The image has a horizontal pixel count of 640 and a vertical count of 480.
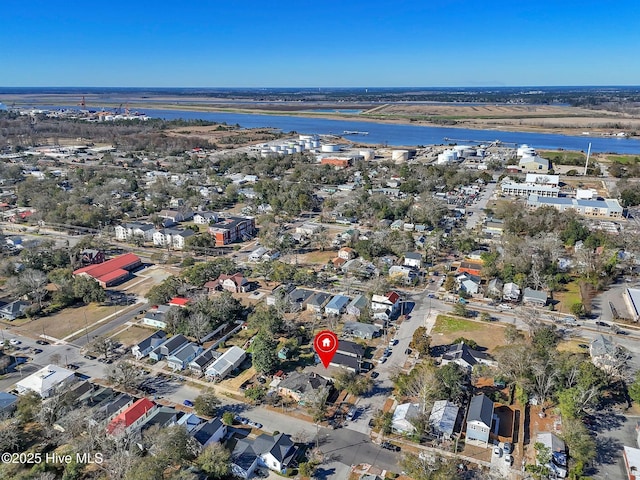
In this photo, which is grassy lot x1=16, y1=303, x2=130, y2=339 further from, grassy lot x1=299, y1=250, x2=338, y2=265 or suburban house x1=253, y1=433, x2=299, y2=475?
suburban house x1=253, y1=433, x2=299, y2=475

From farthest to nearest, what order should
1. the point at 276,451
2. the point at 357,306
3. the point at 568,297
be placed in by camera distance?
the point at 568,297
the point at 357,306
the point at 276,451

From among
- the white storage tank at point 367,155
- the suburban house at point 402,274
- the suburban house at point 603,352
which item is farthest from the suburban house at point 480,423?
the white storage tank at point 367,155

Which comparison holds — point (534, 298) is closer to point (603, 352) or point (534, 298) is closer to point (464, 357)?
point (603, 352)

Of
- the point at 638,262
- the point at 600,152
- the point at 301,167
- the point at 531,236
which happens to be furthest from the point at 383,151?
the point at 638,262

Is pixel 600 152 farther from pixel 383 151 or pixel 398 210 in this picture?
pixel 398 210

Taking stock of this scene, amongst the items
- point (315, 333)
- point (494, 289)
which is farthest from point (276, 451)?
point (494, 289)

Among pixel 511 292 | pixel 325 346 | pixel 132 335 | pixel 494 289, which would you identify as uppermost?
pixel 325 346

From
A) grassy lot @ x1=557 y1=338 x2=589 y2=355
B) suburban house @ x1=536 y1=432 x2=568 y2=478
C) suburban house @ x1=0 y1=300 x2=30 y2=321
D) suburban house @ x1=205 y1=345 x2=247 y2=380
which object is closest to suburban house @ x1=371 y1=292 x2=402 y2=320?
suburban house @ x1=205 y1=345 x2=247 y2=380
